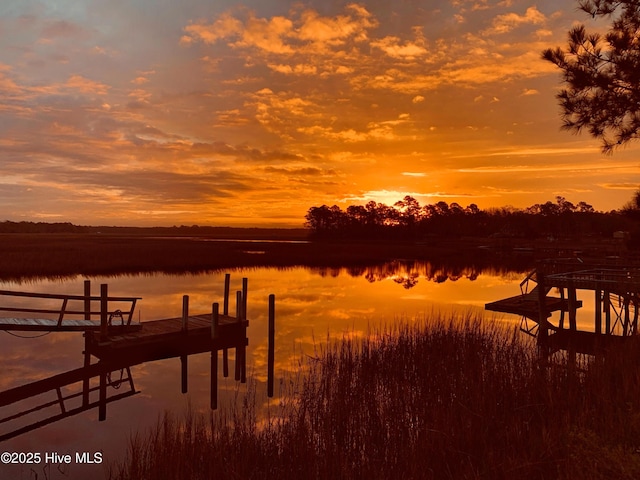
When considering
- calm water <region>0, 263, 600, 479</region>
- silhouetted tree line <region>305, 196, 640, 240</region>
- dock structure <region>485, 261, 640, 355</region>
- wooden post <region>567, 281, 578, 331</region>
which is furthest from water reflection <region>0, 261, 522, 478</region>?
silhouetted tree line <region>305, 196, 640, 240</region>

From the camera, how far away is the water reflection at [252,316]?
11.1m

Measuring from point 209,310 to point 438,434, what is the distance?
19446 millimetres

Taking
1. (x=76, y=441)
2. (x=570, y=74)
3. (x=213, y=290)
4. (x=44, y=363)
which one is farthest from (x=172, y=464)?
(x=213, y=290)

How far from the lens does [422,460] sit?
22.2 ft

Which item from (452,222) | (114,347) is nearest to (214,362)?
(114,347)

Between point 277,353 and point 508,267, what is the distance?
145 ft

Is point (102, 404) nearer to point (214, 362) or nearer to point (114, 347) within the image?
point (114, 347)

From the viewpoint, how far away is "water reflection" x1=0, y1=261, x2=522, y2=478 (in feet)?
36.6

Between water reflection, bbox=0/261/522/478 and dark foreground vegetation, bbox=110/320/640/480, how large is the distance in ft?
6.65

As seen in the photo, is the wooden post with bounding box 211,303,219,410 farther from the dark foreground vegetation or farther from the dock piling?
the dark foreground vegetation

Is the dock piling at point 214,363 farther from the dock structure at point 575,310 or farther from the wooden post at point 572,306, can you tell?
the wooden post at point 572,306

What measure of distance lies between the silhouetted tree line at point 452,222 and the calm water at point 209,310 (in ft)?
211

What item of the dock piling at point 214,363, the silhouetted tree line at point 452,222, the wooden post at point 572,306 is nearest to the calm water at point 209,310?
the dock piling at point 214,363

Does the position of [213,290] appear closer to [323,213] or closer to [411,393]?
[411,393]
